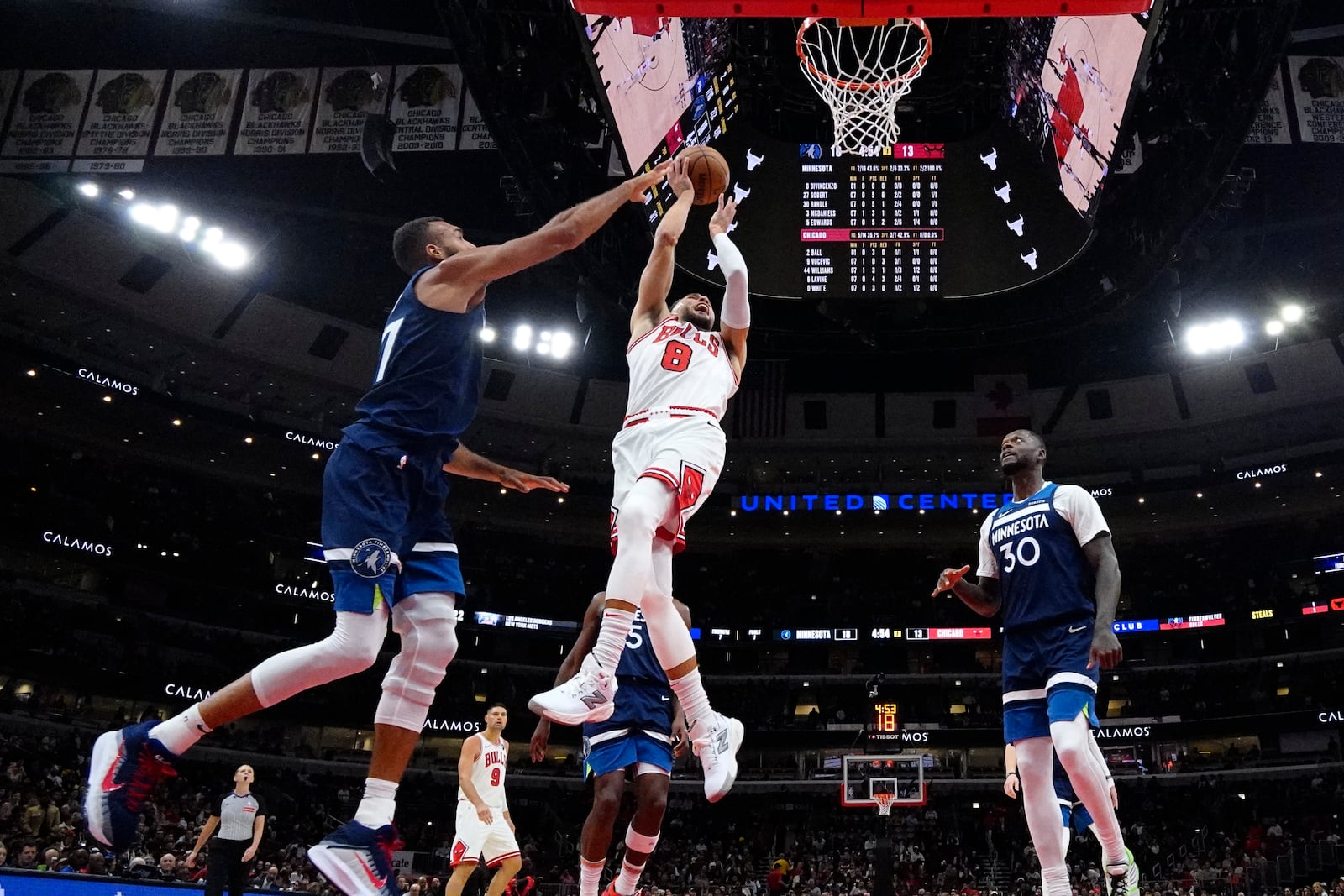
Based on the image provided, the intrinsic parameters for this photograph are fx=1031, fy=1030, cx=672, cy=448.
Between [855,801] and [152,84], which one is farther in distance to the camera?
[855,801]

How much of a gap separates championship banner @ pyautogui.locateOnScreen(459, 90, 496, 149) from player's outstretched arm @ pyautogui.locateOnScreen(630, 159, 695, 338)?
36.1 ft

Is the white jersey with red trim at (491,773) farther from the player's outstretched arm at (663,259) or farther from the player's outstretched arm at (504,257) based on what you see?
the player's outstretched arm at (504,257)

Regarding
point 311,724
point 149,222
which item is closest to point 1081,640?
point 149,222

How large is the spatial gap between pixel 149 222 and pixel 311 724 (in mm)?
16253

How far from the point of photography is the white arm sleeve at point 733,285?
518 cm

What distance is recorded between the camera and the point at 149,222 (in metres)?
23.1

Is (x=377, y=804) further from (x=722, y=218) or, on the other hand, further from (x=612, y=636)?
(x=722, y=218)

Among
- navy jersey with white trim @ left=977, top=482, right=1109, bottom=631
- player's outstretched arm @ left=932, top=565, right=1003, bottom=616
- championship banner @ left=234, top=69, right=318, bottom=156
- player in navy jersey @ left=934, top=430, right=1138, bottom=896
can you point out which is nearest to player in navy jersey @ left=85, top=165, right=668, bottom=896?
player in navy jersey @ left=934, top=430, right=1138, bottom=896

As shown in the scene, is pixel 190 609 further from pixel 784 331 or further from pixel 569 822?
pixel 784 331

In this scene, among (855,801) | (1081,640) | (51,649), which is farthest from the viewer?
(51,649)

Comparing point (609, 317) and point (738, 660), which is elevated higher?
point (609, 317)

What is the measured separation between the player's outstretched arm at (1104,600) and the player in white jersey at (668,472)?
1820 millimetres

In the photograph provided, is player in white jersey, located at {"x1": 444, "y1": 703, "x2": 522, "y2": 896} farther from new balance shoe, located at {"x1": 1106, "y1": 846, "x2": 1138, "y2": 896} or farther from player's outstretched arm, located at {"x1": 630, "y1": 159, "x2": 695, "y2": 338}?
new balance shoe, located at {"x1": 1106, "y1": 846, "x2": 1138, "y2": 896}

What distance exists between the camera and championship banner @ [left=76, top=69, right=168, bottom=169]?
1619 cm
